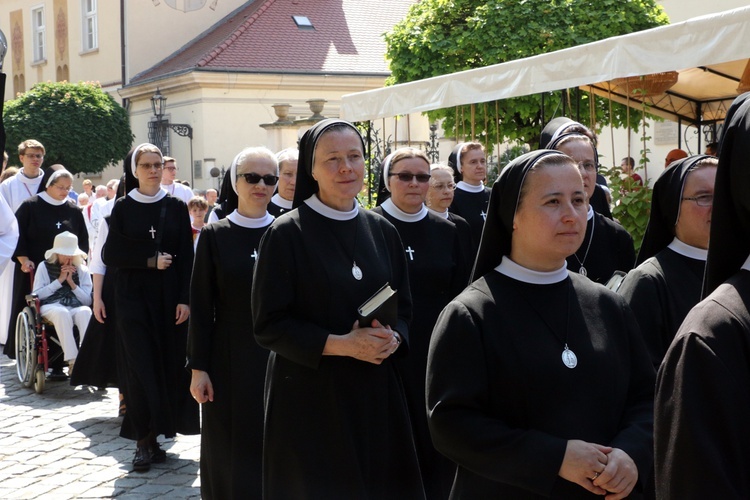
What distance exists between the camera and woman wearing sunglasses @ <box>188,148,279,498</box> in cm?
566

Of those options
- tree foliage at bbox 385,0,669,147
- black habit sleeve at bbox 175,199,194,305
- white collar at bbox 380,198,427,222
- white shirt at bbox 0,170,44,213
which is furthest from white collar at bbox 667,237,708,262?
tree foliage at bbox 385,0,669,147

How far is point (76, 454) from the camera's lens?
7926 millimetres

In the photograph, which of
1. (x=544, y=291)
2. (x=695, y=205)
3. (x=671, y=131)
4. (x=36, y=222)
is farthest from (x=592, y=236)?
(x=671, y=131)

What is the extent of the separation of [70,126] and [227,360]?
2984 centimetres

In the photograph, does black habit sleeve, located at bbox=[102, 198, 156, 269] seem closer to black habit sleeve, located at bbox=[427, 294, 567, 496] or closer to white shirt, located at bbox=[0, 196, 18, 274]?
white shirt, located at bbox=[0, 196, 18, 274]

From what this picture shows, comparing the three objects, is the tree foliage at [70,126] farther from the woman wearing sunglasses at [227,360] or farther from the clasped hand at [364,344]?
the clasped hand at [364,344]

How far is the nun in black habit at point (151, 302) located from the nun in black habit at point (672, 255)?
13.9 feet

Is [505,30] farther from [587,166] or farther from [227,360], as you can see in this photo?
[227,360]

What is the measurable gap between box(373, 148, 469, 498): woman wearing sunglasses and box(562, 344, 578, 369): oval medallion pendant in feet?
8.97

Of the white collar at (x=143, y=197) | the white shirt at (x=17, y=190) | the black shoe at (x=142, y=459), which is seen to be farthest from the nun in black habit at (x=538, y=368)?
the white shirt at (x=17, y=190)

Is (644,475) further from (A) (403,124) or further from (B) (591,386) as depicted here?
(A) (403,124)

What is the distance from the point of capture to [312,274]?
14.6ft

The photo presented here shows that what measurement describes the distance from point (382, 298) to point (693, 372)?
233 cm

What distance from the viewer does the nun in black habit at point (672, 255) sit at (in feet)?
12.5
